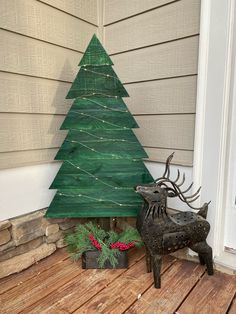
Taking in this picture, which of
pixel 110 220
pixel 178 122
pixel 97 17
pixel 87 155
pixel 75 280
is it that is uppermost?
→ pixel 97 17

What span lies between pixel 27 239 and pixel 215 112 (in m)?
1.28

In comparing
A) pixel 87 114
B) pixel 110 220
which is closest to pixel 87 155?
pixel 87 114

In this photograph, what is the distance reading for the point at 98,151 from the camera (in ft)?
4.43

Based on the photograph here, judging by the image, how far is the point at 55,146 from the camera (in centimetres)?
155

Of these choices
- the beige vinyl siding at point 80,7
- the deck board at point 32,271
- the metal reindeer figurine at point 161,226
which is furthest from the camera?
the beige vinyl siding at point 80,7

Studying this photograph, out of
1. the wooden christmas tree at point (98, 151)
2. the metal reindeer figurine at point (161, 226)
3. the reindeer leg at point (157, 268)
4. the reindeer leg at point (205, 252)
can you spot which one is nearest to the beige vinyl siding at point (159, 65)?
the wooden christmas tree at point (98, 151)

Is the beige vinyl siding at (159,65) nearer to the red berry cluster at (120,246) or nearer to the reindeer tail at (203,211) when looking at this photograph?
the reindeer tail at (203,211)

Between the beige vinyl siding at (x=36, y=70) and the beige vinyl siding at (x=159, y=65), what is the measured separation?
28 centimetres

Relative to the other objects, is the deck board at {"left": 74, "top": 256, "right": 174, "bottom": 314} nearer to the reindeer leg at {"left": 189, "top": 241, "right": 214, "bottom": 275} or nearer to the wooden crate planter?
the wooden crate planter

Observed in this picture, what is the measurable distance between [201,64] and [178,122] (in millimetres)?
336

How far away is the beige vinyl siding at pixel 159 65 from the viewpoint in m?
1.35

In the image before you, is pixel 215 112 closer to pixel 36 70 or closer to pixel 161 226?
pixel 161 226

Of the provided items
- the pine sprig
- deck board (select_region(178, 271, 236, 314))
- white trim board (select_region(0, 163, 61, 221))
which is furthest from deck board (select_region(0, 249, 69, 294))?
deck board (select_region(178, 271, 236, 314))

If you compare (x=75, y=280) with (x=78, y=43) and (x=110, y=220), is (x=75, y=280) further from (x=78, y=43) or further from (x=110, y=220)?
(x=78, y=43)
